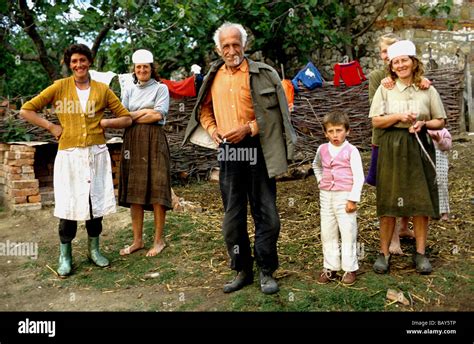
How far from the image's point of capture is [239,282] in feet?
11.7

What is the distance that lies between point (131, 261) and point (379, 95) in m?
2.55

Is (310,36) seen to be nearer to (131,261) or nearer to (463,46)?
(463,46)

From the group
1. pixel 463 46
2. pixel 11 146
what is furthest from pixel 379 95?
pixel 463 46

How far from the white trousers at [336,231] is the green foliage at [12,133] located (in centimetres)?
455

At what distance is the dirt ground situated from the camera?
140 inches

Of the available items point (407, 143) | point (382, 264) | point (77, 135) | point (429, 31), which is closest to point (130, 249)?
point (77, 135)

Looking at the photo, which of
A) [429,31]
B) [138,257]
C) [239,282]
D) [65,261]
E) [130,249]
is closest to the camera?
[239,282]

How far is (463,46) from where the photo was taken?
9.80 m

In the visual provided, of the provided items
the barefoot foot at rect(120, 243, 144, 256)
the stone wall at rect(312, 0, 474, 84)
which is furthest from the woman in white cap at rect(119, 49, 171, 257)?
the stone wall at rect(312, 0, 474, 84)

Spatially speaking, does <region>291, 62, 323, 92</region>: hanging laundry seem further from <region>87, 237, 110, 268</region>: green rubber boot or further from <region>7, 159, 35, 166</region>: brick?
<region>87, 237, 110, 268</region>: green rubber boot

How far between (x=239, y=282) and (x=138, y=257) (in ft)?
4.25

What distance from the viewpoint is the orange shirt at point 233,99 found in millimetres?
3332

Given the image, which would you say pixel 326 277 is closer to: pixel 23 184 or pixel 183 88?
pixel 23 184

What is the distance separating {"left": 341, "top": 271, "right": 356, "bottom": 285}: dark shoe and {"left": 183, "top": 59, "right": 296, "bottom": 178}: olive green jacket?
926 millimetres
